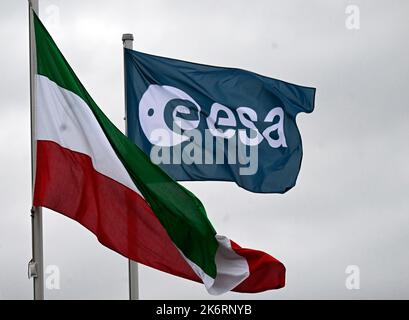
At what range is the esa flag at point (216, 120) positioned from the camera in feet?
83.4

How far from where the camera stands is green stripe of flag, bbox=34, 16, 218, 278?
22.5 metres

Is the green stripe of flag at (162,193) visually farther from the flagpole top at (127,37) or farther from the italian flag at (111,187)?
the flagpole top at (127,37)

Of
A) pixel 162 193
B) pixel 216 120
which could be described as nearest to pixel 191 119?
pixel 216 120

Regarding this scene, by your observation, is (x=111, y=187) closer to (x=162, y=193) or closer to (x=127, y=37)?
(x=162, y=193)

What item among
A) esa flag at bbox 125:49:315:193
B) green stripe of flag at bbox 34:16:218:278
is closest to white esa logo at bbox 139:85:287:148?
esa flag at bbox 125:49:315:193

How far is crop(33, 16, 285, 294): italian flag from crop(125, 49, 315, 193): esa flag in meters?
2.56

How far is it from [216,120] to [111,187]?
4.11 metres

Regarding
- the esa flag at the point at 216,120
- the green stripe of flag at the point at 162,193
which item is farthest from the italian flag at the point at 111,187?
the esa flag at the point at 216,120

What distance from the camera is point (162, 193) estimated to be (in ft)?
74.5

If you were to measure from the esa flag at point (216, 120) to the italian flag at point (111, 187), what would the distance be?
2559 millimetres

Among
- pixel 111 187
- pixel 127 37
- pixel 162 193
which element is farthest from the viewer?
pixel 127 37

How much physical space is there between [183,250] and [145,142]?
124 inches

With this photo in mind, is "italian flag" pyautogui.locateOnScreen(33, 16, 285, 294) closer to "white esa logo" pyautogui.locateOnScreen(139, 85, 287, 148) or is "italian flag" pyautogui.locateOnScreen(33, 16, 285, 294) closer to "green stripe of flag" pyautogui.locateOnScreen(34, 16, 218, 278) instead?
"green stripe of flag" pyautogui.locateOnScreen(34, 16, 218, 278)
